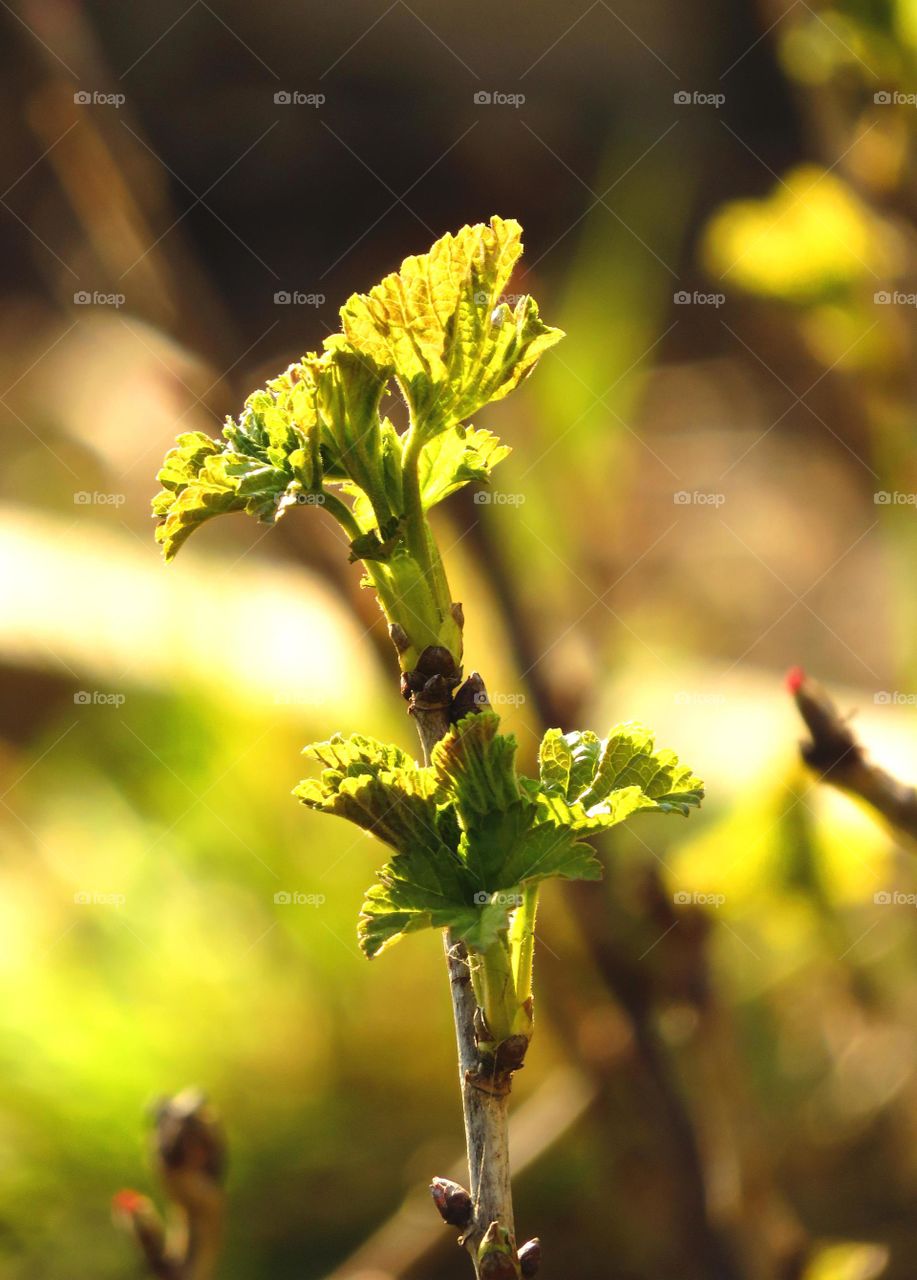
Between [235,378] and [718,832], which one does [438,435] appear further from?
[235,378]

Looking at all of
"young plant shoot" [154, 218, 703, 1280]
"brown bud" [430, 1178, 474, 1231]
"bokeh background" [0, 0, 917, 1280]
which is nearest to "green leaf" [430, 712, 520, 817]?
"young plant shoot" [154, 218, 703, 1280]

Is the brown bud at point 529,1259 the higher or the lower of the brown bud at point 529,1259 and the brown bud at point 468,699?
the lower

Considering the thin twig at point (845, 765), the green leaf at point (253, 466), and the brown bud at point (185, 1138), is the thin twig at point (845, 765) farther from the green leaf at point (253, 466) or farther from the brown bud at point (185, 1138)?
the brown bud at point (185, 1138)

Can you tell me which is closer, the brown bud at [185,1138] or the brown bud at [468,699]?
the brown bud at [468,699]

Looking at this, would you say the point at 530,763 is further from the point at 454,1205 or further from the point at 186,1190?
the point at 454,1205

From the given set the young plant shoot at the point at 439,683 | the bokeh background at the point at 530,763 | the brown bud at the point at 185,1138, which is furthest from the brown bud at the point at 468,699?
the bokeh background at the point at 530,763

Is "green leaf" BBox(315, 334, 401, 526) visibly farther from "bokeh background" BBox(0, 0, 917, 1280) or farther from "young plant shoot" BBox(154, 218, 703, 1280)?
"bokeh background" BBox(0, 0, 917, 1280)
